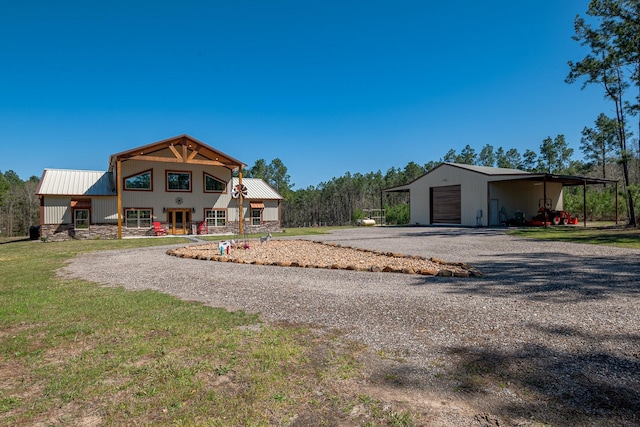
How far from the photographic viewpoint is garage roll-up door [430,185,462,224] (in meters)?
27.8

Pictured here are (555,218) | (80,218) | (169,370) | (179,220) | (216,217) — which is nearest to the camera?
(169,370)

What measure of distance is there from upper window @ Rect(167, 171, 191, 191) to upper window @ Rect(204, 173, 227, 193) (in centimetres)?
124

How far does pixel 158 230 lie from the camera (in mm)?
23766

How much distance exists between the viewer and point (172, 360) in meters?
3.16

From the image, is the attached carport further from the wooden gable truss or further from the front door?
the front door

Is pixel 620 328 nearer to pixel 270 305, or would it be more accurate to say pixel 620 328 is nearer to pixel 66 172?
pixel 270 305

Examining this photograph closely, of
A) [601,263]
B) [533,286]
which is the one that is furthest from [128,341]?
[601,263]

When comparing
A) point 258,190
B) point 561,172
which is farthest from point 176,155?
point 561,172

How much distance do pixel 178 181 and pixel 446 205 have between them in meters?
21.3

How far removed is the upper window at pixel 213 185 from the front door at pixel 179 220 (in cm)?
224

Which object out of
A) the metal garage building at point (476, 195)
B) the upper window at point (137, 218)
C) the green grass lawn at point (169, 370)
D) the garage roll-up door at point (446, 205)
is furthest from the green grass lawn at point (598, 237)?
the upper window at point (137, 218)

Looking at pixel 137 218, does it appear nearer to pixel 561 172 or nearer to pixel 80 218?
pixel 80 218

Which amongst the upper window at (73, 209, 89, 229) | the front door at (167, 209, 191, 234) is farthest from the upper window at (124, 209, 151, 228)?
the upper window at (73, 209, 89, 229)

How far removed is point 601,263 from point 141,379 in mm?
10124
